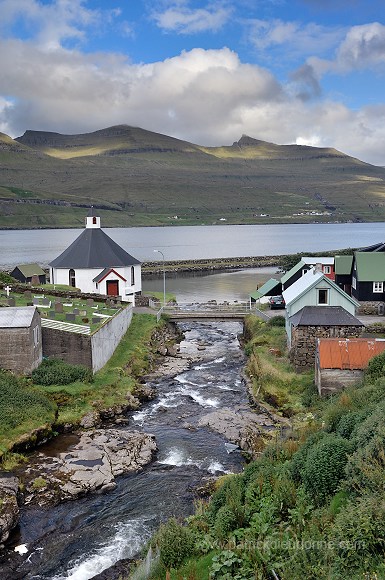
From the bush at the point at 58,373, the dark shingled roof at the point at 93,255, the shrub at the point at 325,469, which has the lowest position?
Answer: the bush at the point at 58,373

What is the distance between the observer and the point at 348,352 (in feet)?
88.5

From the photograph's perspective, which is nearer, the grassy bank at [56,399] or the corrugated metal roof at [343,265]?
the grassy bank at [56,399]

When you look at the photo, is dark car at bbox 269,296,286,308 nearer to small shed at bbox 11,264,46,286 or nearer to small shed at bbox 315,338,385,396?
small shed at bbox 315,338,385,396

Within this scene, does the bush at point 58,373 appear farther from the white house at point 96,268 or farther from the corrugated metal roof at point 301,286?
the white house at point 96,268

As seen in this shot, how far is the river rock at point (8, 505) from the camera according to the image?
58.4ft

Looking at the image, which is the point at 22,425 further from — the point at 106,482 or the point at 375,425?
the point at 375,425

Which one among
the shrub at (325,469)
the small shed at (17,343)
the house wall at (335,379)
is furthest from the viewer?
the small shed at (17,343)

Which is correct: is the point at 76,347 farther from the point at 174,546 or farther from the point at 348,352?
the point at 174,546

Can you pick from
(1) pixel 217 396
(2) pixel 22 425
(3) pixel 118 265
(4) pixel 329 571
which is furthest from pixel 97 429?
(3) pixel 118 265

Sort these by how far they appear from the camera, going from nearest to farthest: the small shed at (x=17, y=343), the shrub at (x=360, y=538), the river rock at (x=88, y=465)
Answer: the shrub at (x=360, y=538)
the river rock at (x=88, y=465)
the small shed at (x=17, y=343)


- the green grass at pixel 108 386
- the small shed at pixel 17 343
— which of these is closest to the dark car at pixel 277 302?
the green grass at pixel 108 386

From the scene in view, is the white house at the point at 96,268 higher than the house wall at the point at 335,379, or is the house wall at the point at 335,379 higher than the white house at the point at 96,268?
the white house at the point at 96,268

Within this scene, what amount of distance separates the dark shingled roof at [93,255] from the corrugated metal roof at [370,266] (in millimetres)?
23892

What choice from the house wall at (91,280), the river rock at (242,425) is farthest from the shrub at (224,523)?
the house wall at (91,280)
